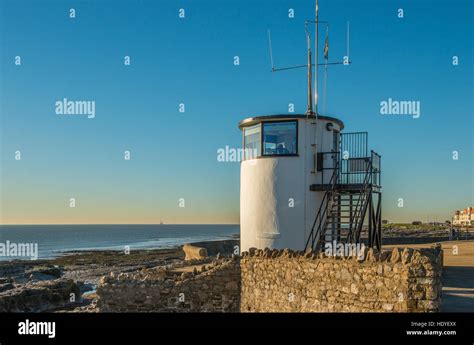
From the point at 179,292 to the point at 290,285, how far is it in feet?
14.3

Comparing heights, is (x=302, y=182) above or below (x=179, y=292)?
above

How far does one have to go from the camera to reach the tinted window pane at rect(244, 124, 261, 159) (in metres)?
15.7

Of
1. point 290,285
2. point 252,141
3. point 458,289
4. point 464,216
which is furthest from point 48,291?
point 464,216

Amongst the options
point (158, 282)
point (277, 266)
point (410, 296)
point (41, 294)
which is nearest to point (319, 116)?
point (277, 266)

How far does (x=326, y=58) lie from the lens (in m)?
16.5

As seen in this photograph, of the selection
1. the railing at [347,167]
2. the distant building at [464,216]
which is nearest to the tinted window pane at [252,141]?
the railing at [347,167]

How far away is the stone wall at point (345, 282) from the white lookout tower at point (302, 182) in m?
2.03

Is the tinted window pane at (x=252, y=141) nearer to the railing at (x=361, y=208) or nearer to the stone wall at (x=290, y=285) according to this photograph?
the railing at (x=361, y=208)

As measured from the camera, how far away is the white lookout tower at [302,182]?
14.9 metres

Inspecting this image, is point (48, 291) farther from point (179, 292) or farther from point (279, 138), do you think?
point (279, 138)

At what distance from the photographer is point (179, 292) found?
14.4 metres
